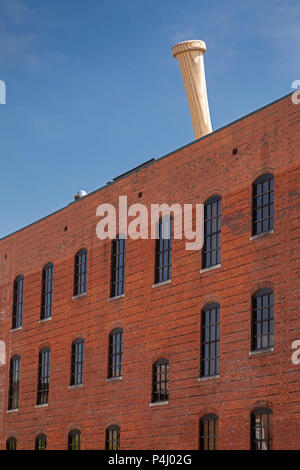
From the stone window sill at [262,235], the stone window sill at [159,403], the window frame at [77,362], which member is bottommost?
the stone window sill at [159,403]

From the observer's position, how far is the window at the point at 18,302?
4372cm

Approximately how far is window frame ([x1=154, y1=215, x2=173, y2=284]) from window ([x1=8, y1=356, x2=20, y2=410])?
1135 centimetres

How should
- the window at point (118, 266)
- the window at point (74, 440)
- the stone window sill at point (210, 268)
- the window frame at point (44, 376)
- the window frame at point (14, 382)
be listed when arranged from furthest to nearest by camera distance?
the window frame at point (14, 382), the window frame at point (44, 376), the window at point (74, 440), the window at point (118, 266), the stone window sill at point (210, 268)

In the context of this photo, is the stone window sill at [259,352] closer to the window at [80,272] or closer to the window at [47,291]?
the window at [80,272]

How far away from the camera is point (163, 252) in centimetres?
3450

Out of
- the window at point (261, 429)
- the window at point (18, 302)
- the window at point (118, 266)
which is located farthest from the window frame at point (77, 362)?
the window at point (261, 429)

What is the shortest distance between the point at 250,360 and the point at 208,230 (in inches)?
208

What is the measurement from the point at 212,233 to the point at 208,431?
6723 millimetres

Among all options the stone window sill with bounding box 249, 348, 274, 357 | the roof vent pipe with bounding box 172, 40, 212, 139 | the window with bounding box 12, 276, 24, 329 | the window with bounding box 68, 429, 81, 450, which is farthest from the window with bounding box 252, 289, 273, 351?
the window with bounding box 12, 276, 24, 329

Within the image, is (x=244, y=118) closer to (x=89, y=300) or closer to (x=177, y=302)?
(x=177, y=302)

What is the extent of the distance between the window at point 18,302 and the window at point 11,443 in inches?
204

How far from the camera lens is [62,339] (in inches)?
1564
